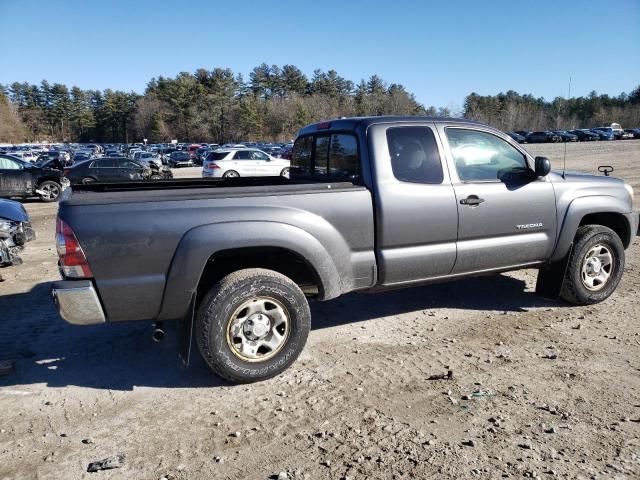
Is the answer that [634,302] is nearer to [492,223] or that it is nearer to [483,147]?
[492,223]

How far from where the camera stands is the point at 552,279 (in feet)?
17.7

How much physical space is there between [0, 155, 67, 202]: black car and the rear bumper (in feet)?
50.7

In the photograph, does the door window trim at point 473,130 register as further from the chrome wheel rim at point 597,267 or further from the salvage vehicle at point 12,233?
the salvage vehicle at point 12,233

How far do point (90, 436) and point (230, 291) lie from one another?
4.11 feet

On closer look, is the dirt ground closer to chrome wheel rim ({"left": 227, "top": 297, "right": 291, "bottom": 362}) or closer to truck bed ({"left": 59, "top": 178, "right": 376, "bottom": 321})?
chrome wheel rim ({"left": 227, "top": 297, "right": 291, "bottom": 362})

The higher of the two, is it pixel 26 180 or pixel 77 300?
pixel 26 180

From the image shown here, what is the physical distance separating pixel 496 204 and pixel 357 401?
230cm

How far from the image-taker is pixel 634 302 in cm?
546

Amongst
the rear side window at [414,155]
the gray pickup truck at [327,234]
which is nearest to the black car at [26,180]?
the gray pickup truck at [327,234]

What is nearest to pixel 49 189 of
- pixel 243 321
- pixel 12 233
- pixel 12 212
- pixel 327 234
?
pixel 12 212

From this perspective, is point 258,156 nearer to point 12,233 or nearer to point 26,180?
point 26,180

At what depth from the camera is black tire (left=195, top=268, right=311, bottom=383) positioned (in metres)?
3.63

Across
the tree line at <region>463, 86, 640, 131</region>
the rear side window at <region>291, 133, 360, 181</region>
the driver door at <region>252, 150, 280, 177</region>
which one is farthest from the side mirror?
the tree line at <region>463, 86, 640, 131</region>

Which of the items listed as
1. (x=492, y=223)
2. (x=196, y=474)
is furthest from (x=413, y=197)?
(x=196, y=474)
